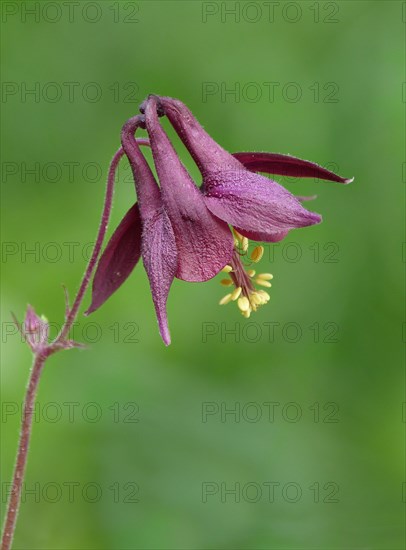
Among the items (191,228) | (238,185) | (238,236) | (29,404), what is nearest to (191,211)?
(191,228)

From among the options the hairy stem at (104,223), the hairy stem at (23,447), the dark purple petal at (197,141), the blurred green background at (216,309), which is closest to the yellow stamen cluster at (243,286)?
the dark purple petal at (197,141)

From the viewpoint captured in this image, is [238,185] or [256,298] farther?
[256,298]

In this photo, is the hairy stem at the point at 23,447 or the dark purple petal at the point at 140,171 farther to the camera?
the hairy stem at the point at 23,447

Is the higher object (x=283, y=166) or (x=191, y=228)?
(x=283, y=166)

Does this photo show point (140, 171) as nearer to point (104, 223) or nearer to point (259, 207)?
point (104, 223)

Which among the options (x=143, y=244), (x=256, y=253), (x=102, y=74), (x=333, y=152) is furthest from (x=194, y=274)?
(x=102, y=74)

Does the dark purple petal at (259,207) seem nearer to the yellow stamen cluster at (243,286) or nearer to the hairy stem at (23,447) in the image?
the yellow stamen cluster at (243,286)
